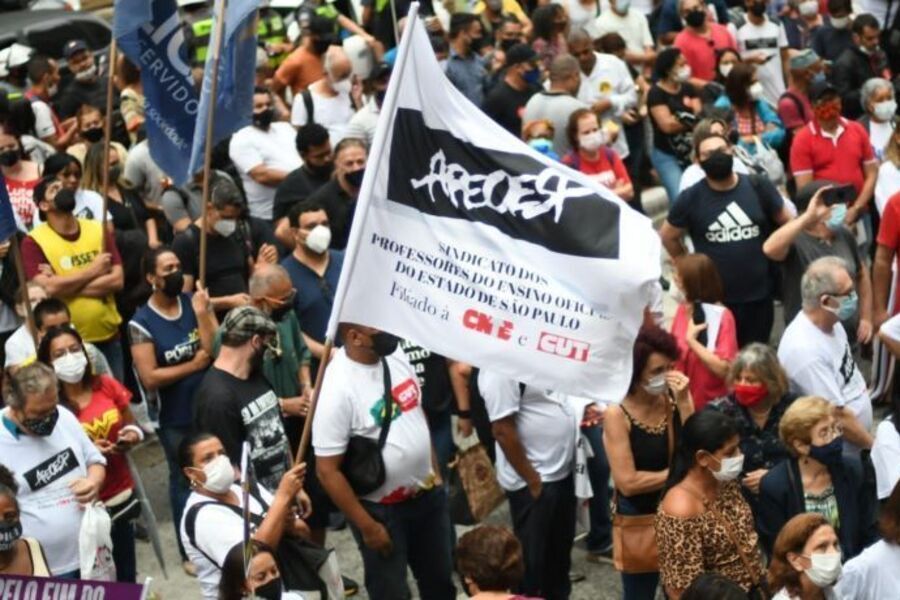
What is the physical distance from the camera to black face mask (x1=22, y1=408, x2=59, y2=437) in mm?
8383

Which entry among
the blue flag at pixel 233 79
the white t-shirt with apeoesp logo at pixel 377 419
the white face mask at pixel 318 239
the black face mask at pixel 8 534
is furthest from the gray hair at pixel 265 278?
the black face mask at pixel 8 534

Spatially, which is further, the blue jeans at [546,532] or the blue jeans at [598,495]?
the blue jeans at [598,495]

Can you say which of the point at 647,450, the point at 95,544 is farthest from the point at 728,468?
the point at 95,544

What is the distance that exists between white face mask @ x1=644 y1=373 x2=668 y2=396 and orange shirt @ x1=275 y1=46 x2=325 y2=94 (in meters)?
7.16

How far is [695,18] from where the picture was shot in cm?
1600

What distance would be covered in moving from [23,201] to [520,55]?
3983mm

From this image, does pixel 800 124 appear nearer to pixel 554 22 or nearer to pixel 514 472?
pixel 554 22

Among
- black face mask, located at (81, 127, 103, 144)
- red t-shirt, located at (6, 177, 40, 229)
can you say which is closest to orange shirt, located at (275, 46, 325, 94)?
black face mask, located at (81, 127, 103, 144)

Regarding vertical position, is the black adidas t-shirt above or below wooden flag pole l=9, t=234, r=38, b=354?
below

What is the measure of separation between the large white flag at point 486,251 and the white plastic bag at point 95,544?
5.89 feet

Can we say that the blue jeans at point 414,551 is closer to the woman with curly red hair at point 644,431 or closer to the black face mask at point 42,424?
the woman with curly red hair at point 644,431

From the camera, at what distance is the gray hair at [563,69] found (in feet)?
43.0

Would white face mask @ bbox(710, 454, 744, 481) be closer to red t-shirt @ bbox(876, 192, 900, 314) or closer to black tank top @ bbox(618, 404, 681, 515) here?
black tank top @ bbox(618, 404, 681, 515)

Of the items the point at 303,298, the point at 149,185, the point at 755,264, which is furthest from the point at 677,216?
the point at 149,185
